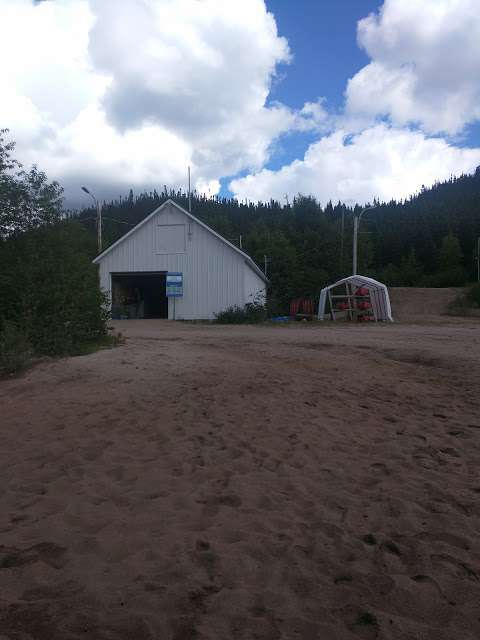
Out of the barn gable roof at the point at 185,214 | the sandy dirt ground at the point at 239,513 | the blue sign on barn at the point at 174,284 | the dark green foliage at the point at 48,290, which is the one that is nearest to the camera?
the sandy dirt ground at the point at 239,513

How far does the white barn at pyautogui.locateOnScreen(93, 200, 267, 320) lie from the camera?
2630 cm

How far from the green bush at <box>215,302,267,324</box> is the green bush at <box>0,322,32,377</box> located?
1629 cm

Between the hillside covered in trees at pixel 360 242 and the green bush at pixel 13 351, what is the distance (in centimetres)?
2051

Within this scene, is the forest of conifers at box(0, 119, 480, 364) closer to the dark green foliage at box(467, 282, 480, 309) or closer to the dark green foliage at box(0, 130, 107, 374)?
the dark green foliage at box(0, 130, 107, 374)

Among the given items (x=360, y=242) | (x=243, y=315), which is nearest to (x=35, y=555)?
(x=243, y=315)

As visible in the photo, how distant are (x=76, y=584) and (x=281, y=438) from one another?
2753 millimetres

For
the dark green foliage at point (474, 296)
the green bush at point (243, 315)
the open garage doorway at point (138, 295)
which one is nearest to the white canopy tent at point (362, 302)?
the green bush at point (243, 315)

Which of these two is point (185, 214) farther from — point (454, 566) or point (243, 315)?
point (454, 566)

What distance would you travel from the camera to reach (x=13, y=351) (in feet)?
28.5

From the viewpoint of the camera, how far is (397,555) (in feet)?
9.11

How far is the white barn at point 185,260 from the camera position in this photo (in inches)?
1035

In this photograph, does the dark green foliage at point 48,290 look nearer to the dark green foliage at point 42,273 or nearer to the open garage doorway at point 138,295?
the dark green foliage at point 42,273

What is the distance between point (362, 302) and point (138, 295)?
14129 mm

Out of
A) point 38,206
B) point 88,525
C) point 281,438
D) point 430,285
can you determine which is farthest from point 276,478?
point 430,285
